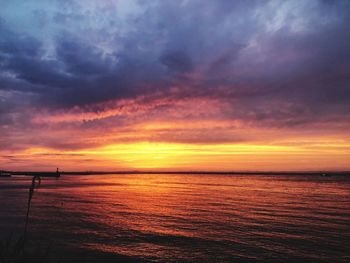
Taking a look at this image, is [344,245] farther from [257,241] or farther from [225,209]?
[225,209]

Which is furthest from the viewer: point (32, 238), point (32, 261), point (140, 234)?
point (140, 234)

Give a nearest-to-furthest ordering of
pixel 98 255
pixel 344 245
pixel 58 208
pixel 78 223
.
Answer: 1. pixel 98 255
2. pixel 344 245
3. pixel 78 223
4. pixel 58 208

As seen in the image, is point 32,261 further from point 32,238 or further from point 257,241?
point 257,241

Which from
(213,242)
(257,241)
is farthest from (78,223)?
(257,241)

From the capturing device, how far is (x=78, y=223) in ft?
91.3

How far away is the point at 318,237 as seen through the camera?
74.4 ft

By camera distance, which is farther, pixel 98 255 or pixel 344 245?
pixel 344 245

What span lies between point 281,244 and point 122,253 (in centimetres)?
1076

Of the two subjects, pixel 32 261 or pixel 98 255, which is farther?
pixel 98 255

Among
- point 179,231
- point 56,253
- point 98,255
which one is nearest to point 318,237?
point 179,231

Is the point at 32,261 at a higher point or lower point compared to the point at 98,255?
higher

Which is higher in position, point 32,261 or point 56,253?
point 32,261

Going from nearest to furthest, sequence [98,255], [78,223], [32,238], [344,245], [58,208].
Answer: [98,255]
[344,245]
[32,238]
[78,223]
[58,208]

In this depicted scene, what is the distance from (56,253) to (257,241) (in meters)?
13.5
